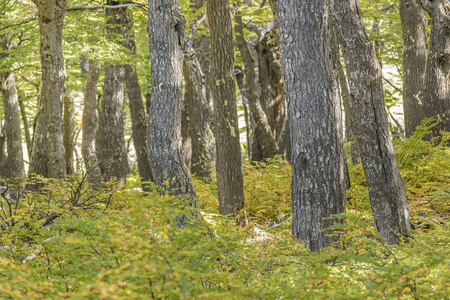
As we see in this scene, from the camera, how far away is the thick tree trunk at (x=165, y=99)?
6.20m

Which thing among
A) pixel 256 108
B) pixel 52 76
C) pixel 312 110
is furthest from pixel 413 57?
pixel 52 76

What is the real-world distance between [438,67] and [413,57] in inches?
65.4

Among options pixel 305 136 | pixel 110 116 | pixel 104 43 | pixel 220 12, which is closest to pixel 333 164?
pixel 305 136

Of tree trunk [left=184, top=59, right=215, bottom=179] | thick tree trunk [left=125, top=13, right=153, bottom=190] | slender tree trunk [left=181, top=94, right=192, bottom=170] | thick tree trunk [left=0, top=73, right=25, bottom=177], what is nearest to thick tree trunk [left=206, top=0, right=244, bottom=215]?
tree trunk [left=184, top=59, right=215, bottom=179]

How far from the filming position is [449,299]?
3.18m

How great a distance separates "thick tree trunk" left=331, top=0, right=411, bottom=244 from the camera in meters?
5.77

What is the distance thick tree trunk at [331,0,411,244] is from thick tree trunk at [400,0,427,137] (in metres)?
6.50

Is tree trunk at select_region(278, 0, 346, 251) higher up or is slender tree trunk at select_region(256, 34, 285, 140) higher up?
slender tree trunk at select_region(256, 34, 285, 140)

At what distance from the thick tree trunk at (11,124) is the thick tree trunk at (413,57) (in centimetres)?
1311

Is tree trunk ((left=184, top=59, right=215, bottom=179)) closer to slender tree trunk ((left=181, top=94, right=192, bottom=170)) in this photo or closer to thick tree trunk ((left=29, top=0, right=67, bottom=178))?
slender tree trunk ((left=181, top=94, right=192, bottom=170))

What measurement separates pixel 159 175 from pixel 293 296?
347 cm

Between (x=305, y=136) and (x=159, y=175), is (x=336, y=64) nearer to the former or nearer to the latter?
(x=305, y=136)

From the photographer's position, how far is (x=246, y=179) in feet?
32.4

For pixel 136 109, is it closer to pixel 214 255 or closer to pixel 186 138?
pixel 186 138
